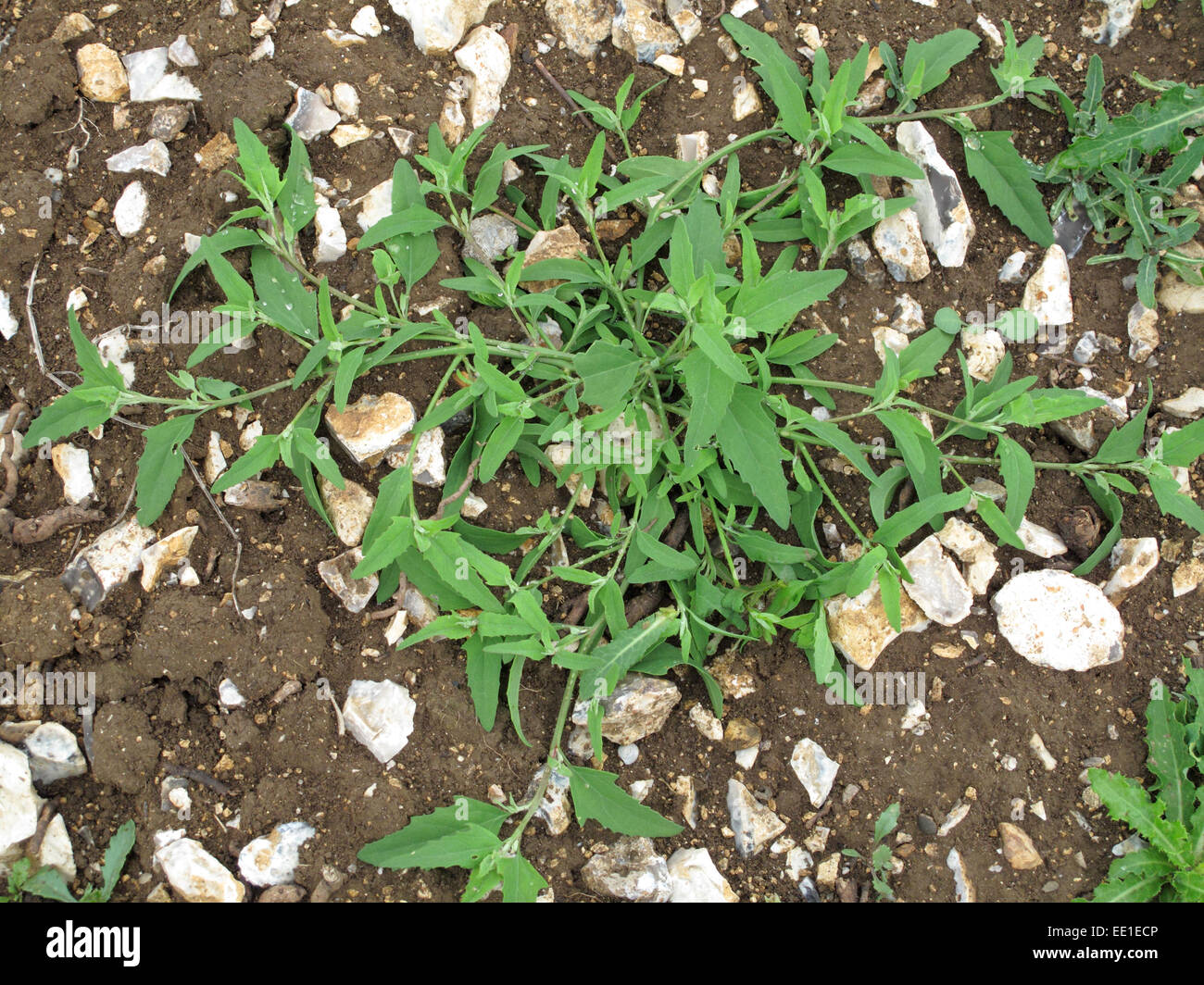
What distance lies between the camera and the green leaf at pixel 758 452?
2.58m

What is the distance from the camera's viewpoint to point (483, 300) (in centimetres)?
299

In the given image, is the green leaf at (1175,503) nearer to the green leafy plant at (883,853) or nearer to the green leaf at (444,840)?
the green leafy plant at (883,853)

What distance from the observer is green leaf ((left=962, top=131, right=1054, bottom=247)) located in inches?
129

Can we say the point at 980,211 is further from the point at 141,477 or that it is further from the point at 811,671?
the point at 141,477

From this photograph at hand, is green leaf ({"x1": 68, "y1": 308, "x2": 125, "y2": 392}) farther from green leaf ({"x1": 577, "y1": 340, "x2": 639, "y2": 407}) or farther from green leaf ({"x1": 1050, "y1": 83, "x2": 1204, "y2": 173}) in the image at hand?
green leaf ({"x1": 1050, "y1": 83, "x2": 1204, "y2": 173})

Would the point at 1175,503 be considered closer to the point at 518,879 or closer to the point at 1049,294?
the point at 1049,294

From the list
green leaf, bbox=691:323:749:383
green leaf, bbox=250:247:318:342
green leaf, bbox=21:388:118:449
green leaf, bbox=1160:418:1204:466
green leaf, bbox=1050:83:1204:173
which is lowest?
green leaf, bbox=21:388:118:449

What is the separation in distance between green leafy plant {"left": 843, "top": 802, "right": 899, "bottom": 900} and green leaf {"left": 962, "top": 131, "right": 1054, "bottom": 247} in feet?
6.98

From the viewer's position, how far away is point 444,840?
2.48 m

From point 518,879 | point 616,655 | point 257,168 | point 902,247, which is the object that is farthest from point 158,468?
point 902,247

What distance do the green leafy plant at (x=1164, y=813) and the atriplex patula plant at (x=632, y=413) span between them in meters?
0.57

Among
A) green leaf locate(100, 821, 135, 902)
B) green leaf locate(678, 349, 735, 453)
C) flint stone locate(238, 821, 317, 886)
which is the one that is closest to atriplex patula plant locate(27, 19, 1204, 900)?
green leaf locate(678, 349, 735, 453)

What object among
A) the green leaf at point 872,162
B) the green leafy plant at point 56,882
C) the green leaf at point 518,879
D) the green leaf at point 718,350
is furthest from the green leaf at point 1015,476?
the green leafy plant at point 56,882

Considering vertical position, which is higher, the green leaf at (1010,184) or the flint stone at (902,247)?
the green leaf at (1010,184)
